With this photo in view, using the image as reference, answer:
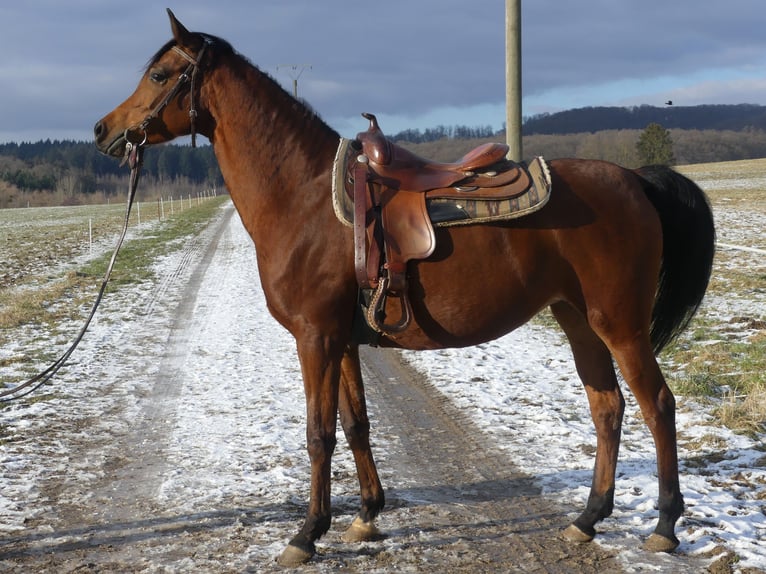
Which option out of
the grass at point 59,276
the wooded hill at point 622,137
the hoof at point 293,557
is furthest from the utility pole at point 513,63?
the grass at point 59,276

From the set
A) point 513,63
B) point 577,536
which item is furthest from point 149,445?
point 513,63

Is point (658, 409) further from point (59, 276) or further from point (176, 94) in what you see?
point (59, 276)

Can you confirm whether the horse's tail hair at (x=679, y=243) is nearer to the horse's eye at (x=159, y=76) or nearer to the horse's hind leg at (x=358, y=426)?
the horse's hind leg at (x=358, y=426)

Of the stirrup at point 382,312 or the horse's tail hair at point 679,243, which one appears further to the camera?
the horse's tail hair at point 679,243

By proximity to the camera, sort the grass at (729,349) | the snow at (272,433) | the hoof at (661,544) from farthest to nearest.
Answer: the grass at (729,349)
the snow at (272,433)
the hoof at (661,544)

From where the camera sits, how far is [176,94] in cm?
392

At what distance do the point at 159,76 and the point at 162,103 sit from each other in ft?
0.51

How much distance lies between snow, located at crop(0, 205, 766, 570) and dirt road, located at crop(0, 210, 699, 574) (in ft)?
0.10

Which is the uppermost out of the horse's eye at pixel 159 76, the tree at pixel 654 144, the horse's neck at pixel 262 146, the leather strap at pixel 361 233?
the tree at pixel 654 144

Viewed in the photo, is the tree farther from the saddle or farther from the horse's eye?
the horse's eye

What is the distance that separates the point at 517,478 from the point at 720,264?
10.7 metres

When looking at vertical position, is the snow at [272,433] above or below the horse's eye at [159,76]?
below

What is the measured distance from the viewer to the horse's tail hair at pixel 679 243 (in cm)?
408

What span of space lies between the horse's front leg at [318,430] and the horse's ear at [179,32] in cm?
181
